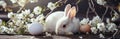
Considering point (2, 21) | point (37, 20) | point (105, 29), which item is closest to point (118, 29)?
point (105, 29)

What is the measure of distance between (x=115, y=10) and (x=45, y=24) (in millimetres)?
319

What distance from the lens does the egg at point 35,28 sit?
1.13 meters

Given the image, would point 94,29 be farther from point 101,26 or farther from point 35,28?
point 35,28

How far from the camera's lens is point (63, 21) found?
3.71 feet

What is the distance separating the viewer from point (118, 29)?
1.20 metres

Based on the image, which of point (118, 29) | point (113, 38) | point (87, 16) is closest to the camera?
point (113, 38)

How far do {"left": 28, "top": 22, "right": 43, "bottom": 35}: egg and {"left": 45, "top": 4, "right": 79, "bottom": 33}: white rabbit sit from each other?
5 cm

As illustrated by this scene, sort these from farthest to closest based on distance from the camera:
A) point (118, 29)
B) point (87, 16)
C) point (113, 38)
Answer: point (87, 16)
point (118, 29)
point (113, 38)

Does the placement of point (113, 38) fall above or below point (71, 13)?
below

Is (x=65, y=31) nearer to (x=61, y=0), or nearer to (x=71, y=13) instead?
(x=71, y=13)

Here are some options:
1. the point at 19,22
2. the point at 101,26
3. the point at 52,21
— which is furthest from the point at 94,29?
the point at 19,22

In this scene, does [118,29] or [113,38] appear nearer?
[113,38]

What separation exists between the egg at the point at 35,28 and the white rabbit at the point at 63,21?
53 millimetres

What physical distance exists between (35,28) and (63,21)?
114 mm
